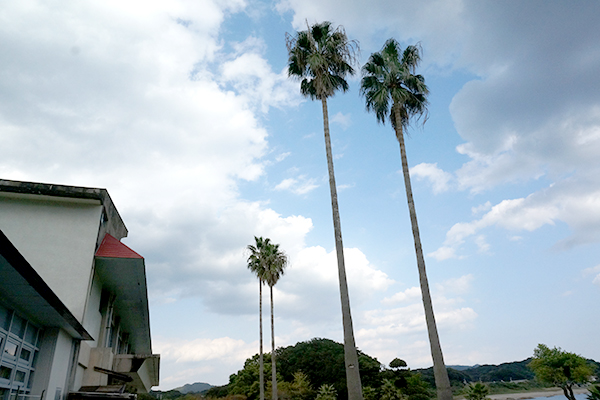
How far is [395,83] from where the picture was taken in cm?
1978

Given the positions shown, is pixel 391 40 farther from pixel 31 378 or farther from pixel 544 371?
pixel 544 371

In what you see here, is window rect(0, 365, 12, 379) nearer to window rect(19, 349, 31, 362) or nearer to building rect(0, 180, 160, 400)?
building rect(0, 180, 160, 400)

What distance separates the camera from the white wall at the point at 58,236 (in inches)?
567

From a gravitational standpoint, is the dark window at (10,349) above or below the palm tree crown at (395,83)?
below

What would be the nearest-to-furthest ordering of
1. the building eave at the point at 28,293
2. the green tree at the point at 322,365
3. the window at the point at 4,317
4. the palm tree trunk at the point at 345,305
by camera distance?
the building eave at the point at 28,293 < the window at the point at 4,317 < the palm tree trunk at the point at 345,305 < the green tree at the point at 322,365

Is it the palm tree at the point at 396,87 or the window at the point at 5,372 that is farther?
the palm tree at the point at 396,87

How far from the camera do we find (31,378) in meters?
11.9

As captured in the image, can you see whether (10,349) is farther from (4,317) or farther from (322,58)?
(322,58)

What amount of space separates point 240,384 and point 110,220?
4603 cm

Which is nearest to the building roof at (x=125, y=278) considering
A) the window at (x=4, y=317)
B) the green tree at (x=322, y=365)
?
the window at (x=4, y=317)

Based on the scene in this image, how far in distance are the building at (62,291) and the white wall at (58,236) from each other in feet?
0.11

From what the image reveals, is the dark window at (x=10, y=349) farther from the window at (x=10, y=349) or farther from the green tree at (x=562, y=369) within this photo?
the green tree at (x=562, y=369)

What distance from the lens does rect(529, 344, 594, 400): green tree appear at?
4791cm

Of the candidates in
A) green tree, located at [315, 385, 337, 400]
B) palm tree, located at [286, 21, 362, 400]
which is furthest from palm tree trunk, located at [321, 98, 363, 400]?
green tree, located at [315, 385, 337, 400]
